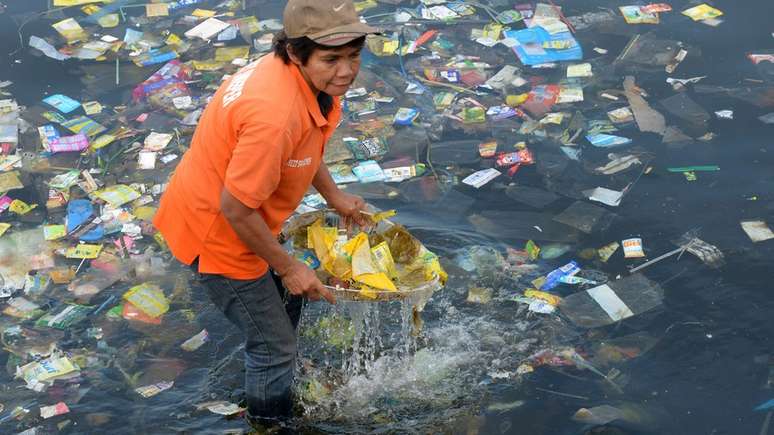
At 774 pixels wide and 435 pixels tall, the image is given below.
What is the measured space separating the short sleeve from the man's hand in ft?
2.46

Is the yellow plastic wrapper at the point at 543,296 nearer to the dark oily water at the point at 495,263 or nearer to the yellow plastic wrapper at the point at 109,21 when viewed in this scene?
the dark oily water at the point at 495,263

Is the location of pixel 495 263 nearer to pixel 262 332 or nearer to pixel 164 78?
pixel 262 332

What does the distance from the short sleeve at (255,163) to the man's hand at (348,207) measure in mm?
748

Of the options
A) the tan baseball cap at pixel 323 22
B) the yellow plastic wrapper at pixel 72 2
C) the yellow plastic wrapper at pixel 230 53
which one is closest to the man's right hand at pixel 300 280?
the tan baseball cap at pixel 323 22

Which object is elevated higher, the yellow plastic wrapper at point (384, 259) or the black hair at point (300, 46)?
the black hair at point (300, 46)

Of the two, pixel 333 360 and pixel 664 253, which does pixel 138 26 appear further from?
pixel 664 253

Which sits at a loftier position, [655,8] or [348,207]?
[348,207]

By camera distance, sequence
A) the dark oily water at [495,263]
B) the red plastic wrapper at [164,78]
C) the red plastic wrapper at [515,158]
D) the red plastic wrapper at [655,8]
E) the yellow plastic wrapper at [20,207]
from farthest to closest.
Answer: the red plastic wrapper at [655,8] < the red plastic wrapper at [164,78] < the red plastic wrapper at [515,158] < the yellow plastic wrapper at [20,207] < the dark oily water at [495,263]

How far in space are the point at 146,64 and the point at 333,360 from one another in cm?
311

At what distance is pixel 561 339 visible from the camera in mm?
3658

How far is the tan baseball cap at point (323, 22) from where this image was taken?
2.38 m

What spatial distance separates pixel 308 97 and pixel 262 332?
2.80ft

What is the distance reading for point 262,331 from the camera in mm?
2883

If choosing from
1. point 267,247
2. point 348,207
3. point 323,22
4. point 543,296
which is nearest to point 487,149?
point 543,296
